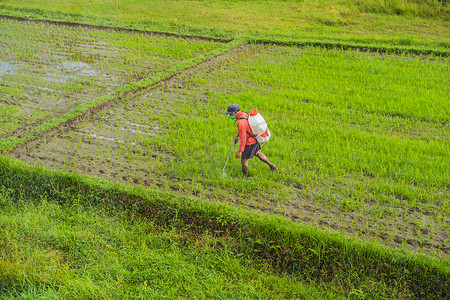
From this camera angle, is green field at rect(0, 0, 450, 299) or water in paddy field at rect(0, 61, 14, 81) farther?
water in paddy field at rect(0, 61, 14, 81)

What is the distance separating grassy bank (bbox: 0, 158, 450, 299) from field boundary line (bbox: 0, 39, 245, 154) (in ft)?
3.37

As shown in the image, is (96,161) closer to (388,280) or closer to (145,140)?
(145,140)

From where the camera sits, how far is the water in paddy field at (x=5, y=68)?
991 cm

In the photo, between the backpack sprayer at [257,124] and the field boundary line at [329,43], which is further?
the field boundary line at [329,43]

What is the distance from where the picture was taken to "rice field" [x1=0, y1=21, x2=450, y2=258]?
17.5ft

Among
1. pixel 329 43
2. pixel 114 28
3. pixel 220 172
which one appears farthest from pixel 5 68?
pixel 329 43

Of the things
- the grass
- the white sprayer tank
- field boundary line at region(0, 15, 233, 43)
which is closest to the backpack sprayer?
the white sprayer tank

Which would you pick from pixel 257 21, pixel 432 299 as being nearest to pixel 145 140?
pixel 432 299

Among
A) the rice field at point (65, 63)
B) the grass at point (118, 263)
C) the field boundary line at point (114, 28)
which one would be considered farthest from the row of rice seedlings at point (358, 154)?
the field boundary line at point (114, 28)

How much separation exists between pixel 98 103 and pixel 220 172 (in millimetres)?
3642

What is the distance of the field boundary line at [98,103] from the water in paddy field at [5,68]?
10.6 feet

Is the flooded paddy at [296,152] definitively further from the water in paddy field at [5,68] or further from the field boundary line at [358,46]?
the water in paddy field at [5,68]

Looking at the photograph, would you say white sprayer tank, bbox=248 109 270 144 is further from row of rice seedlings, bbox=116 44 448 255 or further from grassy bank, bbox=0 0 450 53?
grassy bank, bbox=0 0 450 53

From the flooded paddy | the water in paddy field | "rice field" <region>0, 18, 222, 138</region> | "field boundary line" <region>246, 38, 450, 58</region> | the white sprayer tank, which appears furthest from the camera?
"field boundary line" <region>246, 38, 450, 58</region>
